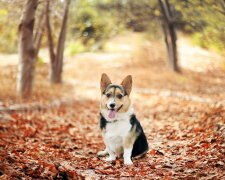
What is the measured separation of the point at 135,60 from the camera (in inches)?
929

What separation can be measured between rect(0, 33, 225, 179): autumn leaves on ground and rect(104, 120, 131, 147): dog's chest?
0.41 m

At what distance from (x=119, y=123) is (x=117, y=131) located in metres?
0.14

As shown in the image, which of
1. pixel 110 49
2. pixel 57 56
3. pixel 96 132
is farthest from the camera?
pixel 110 49

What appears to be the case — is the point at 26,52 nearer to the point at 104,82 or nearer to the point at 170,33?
the point at 104,82

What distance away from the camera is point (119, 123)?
16.1 ft

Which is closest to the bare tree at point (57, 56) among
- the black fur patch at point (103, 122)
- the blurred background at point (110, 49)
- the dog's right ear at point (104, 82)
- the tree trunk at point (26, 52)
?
the blurred background at point (110, 49)

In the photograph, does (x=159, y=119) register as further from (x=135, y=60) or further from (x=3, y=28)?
(x=135, y=60)

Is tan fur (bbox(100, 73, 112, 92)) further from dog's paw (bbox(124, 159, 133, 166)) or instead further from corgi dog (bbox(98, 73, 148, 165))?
dog's paw (bbox(124, 159, 133, 166))

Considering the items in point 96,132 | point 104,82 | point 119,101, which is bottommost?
point 96,132

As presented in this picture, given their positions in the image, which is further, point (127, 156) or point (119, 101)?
point (127, 156)

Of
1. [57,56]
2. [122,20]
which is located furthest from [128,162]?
[122,20]

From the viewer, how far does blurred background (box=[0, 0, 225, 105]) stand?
10.7 meters

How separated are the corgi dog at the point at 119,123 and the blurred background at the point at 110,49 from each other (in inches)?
143

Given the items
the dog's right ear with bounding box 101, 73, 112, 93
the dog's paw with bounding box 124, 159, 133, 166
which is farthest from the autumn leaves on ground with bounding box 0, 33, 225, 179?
the dog's right ear with bounding box 101, 73, 112, 93
